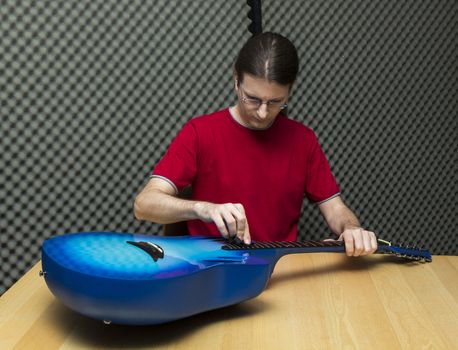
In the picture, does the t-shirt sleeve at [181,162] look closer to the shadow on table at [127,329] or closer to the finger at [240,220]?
the finger at [240,220]

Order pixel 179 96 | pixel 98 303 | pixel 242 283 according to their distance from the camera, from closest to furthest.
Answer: pixel 98 303 → pixel 242 283 → pixel 179 96

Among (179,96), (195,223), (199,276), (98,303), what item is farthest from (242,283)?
(179,96)

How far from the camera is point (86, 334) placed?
886 mm

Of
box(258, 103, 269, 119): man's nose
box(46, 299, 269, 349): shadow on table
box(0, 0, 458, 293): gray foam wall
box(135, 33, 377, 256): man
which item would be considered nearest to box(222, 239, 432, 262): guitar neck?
box(46, 299, 269, 349): shadow on table

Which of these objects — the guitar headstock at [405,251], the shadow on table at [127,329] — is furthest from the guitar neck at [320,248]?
the shadow on table at [127,329]

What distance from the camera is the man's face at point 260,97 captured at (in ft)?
4.61

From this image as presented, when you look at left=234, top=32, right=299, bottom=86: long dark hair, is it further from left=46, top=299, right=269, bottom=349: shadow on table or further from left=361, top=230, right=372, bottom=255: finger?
left=46, top=299, right=269, bottom=349: shadow on table

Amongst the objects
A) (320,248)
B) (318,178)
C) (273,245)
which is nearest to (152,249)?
(273,245)

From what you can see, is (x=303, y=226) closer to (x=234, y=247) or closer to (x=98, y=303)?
(x=234, y=247)

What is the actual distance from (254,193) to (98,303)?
0.84 m

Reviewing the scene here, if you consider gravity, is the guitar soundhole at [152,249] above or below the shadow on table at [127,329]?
above

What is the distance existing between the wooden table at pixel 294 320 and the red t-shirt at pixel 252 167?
0.44 m

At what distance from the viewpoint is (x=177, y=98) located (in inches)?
77.9

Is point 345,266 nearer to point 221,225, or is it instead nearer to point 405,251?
point 405,251
